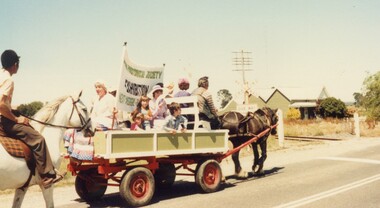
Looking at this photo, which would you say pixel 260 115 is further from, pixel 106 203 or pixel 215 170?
pixel 106 203

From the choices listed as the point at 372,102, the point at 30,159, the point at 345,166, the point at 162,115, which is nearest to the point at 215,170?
the point at 162,115

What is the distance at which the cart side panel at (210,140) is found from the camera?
930 cm

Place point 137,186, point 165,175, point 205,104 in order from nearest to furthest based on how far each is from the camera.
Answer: point 137,186
point 165,175
point 205,104

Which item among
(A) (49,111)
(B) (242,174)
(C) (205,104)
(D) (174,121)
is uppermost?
(C) (205,104)

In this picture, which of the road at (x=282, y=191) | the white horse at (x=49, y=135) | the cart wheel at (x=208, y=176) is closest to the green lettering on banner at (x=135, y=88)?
the white horse at (x=49, y=135)

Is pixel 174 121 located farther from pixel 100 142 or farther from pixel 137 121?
pixel 100 142

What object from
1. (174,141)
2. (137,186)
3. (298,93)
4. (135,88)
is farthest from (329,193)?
(298,93)

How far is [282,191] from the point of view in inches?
377

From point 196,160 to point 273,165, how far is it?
607cm

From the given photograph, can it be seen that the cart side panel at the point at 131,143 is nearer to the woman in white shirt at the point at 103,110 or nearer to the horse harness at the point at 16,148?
the woman in white shirt at the point at 103,110

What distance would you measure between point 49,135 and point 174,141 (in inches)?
112

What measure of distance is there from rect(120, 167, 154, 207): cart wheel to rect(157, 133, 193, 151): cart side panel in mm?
643

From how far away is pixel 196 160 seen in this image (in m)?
9.62

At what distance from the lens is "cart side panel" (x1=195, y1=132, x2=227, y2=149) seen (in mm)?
9305
